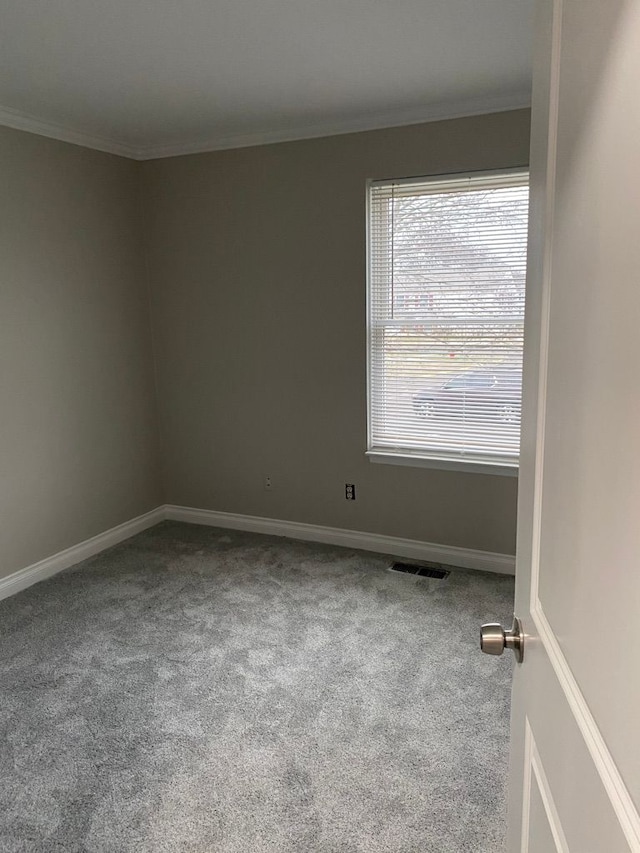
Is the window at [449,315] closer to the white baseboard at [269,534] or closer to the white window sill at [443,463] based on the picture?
the white window sill at [443,463]

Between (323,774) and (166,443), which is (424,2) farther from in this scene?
(166,443)

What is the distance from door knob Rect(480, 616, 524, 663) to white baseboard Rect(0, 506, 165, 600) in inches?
Answer: 114

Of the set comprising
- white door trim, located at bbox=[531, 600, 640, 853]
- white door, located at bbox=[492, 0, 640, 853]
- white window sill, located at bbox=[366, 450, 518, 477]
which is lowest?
white window sill, located at bbox=[366, 450, 518, 477]

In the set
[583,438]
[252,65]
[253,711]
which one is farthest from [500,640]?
[252,65]

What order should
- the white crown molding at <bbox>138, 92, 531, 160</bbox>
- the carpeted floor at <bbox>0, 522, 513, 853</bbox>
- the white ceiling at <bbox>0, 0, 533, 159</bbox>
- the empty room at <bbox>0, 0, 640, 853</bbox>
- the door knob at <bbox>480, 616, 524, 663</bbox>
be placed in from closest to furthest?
1. the empty room at <bbox>0, 0, 640, 853</bbox>
2. the door knob at <bbox>480, 616, 524, 663</bbox>
3. the carpeted floor at <bbox>0, 522, 513, 853</bbox>
4. the white ceiling at <bbox>0, 0, 533, 159</bbox>
5. the white crown molding at <bbox>138, 92, 531, 160</bbox>

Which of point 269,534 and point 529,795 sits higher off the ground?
point 529,795

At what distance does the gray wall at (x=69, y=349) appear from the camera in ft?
10.3

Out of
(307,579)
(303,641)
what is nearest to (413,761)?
(303,641)

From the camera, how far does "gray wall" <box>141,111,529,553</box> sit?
130 inches

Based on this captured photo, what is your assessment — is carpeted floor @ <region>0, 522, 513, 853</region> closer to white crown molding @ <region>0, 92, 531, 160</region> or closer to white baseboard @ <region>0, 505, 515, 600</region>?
white baseboard @ <region>0, 505, 515, 600</region>

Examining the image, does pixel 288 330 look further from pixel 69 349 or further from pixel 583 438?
pixel 583 438

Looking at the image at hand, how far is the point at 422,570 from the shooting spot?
3383mm

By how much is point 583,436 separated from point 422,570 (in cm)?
278

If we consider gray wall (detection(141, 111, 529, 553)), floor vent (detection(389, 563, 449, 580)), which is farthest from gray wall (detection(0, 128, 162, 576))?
floor vent (detection(389, 563, 449, 580))
